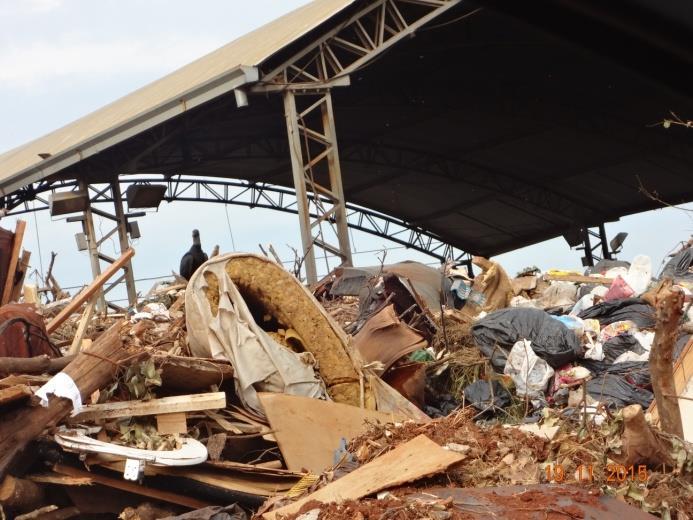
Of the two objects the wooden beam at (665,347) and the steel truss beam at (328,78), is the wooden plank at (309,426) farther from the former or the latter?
the steel truss beam at (328,78)

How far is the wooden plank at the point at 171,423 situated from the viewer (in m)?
6.74

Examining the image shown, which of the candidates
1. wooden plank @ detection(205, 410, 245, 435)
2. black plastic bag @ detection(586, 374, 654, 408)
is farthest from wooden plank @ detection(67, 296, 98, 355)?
black plastic bag @ detection(586, 374, 654, 408)

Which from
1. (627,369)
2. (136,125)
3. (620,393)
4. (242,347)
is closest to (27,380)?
(242,347)

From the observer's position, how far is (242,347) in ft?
24.9

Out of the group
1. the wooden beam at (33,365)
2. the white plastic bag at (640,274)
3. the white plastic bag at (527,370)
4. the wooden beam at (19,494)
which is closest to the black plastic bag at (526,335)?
the white plastic bag at (527,370)

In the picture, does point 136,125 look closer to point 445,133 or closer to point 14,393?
point 14,393

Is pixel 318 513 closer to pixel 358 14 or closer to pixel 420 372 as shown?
pixel 420 372

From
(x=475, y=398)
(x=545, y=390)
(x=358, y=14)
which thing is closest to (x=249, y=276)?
(x=475, y=398)

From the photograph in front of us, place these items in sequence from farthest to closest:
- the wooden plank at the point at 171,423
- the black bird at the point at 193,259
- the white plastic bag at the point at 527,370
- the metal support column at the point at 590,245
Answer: the metal support column at the point at 590,245 < the black bird at the point at 193,259 < the white plastic bag at the point at 527,370 < the wooden plank at the point at 171,423

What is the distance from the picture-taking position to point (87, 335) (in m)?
9.62

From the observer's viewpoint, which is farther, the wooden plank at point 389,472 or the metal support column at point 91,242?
the metal support column at point 91,242

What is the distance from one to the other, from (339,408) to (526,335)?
238cm
